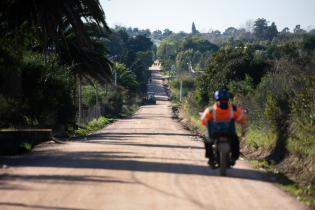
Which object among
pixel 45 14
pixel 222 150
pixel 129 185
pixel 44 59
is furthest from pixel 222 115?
pixel 44 59

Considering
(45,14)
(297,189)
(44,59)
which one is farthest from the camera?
(44,59)

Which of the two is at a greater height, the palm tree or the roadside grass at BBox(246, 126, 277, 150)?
the palm tree

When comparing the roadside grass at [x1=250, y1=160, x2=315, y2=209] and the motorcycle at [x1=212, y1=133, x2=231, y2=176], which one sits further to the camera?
the motorcycle at [x1=212, y1=133, x2=231, y2=176]

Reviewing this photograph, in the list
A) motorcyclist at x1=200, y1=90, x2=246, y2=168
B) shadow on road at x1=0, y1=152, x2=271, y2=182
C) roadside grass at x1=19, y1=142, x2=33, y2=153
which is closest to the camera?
motorcyclist at x1=200, y1=90, x2=246, y2=168

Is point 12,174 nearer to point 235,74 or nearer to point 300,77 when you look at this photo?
point 300,77

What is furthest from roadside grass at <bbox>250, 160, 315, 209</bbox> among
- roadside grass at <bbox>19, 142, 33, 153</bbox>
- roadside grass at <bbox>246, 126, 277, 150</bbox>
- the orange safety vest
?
roadside grass at <bbox>19, 142, 33, 153</bbox>

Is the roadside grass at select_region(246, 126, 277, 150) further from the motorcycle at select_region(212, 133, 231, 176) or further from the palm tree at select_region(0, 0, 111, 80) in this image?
the motorcycle at select_region(212, 133, 231, 176)

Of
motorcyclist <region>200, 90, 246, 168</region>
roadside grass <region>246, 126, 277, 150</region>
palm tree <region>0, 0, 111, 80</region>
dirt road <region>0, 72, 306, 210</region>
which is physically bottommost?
roadside grass <region>246, 126, 277, 150</region>

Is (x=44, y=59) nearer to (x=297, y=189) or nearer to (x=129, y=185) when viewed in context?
(x=297, y=189)

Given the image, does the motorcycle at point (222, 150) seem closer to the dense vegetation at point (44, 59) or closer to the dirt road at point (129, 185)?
the dirt road at point (129, 185)

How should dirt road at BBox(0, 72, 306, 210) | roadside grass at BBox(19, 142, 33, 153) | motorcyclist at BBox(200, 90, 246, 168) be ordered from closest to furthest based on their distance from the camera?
dirt road at BBox(0, 72, 306, 210) < motorcyclist at BBox(200, 90, 246, 168) < roadside grass at BBox(19, 142, 33, 153)

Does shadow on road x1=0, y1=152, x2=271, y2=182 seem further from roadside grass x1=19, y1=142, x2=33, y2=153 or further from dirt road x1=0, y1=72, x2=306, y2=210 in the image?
roadside grass x1=19, y1=142, x2=33, y2=153

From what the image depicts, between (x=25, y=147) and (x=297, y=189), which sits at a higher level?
(x=25, y=147)

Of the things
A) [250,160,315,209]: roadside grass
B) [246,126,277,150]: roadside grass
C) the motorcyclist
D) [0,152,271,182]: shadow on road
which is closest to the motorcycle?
Result: the motorcyclist
